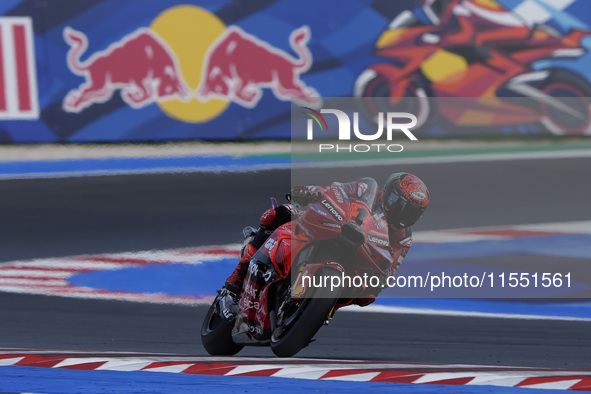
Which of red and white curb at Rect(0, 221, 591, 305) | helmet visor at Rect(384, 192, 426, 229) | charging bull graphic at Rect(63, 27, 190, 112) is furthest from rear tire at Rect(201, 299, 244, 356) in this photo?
charging bull graphic at Rect(63, 27, 190, 112)

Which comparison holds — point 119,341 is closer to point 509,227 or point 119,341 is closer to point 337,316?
point 337,316

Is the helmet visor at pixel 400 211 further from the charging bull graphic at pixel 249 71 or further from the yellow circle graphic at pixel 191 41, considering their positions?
the yellow circle graphic at pixel 191 41

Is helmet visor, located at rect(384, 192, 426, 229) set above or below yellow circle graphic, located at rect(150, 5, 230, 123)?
below

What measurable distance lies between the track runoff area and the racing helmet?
0.75 meters

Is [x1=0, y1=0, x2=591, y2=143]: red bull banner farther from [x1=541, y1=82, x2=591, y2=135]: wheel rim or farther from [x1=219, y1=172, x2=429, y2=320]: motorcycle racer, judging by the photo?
[x1=219, y1=172, x2=429, y2=320]: motorcycle racer

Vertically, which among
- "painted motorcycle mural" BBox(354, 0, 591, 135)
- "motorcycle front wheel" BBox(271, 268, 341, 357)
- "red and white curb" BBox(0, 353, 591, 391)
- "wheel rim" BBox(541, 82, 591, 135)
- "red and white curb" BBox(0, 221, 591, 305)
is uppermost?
"painted motorcycle mural" BBox(354, 0, 591, 135)

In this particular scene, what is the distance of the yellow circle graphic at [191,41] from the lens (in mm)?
10000

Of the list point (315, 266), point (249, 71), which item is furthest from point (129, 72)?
point (315, 266)

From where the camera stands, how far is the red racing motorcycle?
4582 mm

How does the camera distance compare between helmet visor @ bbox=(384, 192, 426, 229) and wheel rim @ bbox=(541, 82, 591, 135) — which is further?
wheel rim @ bbox=(541, 82, 591, 135)

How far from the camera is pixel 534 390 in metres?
4.17

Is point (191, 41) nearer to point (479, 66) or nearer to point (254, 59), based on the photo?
point (254, 59)

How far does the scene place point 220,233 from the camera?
850 centimetres

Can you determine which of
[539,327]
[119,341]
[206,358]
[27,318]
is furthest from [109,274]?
[539,327]
